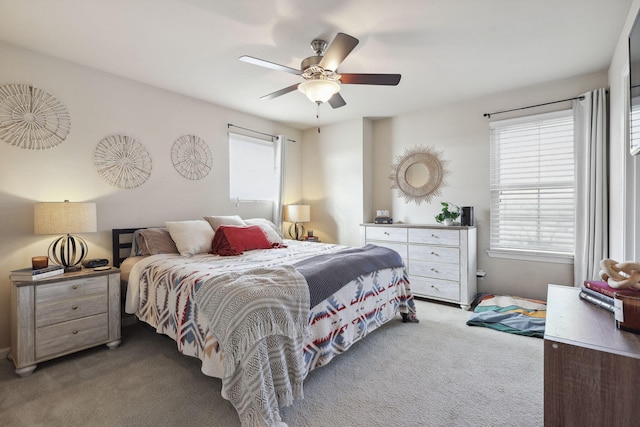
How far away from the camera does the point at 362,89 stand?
3.58 metres

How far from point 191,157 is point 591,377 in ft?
12.9

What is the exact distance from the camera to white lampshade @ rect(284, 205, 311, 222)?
473 cm

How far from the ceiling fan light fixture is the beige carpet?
2101mm

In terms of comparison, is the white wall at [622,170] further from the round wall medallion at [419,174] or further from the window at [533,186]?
the round wall medallion at [419,174]

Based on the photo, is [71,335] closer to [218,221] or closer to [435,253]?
[218,221]

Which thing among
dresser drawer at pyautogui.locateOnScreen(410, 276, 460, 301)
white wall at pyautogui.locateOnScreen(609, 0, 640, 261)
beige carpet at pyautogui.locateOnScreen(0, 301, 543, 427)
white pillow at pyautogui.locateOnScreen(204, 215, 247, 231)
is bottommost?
beige carpet at pyautogui.locateOnScreen(0, 301, 543, 427)

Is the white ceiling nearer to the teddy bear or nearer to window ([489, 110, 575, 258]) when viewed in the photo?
window ([489, 110, 575, 258])

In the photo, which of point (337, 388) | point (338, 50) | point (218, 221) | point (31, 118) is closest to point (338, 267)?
point (337, 388)

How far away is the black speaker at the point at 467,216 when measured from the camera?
3.75 m

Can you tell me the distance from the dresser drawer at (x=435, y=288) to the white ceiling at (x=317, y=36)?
232 cm

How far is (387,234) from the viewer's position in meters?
4.11

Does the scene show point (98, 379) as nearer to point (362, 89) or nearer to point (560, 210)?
point (362, 89)

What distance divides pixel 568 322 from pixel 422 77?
2714 millimetres

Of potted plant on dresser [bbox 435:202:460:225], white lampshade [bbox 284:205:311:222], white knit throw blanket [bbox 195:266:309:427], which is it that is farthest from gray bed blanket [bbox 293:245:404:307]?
white lampshade [bbox 284:205:311:222]
